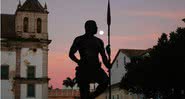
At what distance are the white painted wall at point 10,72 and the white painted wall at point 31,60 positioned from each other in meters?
1.14

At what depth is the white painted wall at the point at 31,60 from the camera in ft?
208

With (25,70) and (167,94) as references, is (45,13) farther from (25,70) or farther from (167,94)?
(167,94)

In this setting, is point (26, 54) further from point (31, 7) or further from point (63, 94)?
point (63, 94)

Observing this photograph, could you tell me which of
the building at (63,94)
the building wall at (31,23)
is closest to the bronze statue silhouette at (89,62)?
the building wall at (31,23)

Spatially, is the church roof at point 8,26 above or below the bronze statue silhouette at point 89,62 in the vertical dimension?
above

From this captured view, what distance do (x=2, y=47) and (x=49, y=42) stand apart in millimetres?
6007

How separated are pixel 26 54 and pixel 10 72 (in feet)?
9.92

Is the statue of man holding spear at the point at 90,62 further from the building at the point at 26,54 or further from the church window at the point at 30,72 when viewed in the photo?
the church window at the point at 30,72

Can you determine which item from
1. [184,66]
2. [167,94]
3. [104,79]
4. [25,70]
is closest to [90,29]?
[104,79]

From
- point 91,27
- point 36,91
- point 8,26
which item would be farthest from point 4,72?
point 91,27

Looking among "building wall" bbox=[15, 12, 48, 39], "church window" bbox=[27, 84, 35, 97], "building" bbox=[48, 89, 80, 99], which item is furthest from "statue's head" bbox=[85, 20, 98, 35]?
"building" bbox=[48, 89, 80, 99]

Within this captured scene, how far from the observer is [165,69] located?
43688 millimetres

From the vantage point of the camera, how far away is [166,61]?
43750 millimetres

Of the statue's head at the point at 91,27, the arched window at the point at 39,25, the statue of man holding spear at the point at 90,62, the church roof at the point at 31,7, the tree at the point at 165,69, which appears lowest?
the statue of man holding spear at the point at 90,62
